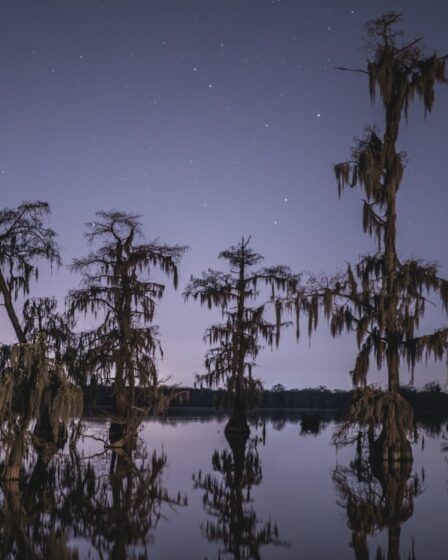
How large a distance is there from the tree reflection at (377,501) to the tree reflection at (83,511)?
12.0 feet

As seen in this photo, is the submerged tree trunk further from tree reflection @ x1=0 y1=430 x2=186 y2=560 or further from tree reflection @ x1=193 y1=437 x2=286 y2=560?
tree reflection @ x1=0 y1=430 x2=186 y2=560

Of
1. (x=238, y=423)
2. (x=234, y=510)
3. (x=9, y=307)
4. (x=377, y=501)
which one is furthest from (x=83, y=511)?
(x=238, y=423)

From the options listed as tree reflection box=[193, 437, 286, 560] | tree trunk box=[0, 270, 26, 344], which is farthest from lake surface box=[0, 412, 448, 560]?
tree trunk box=[0, 270, 26, 344]

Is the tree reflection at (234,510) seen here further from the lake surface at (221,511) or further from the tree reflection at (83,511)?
the tree reflection at (83,511)

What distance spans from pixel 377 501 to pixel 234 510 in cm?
→ 328

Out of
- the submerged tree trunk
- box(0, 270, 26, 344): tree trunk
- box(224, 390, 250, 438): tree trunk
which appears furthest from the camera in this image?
box(224, 390, 250, 438): tree trunk

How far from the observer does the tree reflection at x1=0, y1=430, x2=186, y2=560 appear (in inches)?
376

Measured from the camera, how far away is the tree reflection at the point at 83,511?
9.55m

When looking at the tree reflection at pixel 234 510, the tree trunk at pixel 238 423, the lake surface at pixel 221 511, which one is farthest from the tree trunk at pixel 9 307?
the tree trunk at pixel 238 423

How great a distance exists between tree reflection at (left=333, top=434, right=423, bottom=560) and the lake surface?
0.09 ft

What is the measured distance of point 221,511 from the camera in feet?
42.7

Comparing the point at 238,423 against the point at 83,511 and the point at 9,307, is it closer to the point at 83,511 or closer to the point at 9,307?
the point at 9,307

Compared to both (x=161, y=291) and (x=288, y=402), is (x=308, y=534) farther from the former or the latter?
(x=288, y=402)

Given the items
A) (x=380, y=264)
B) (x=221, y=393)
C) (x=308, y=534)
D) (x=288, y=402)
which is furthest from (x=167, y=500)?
(x=288, y=402)
